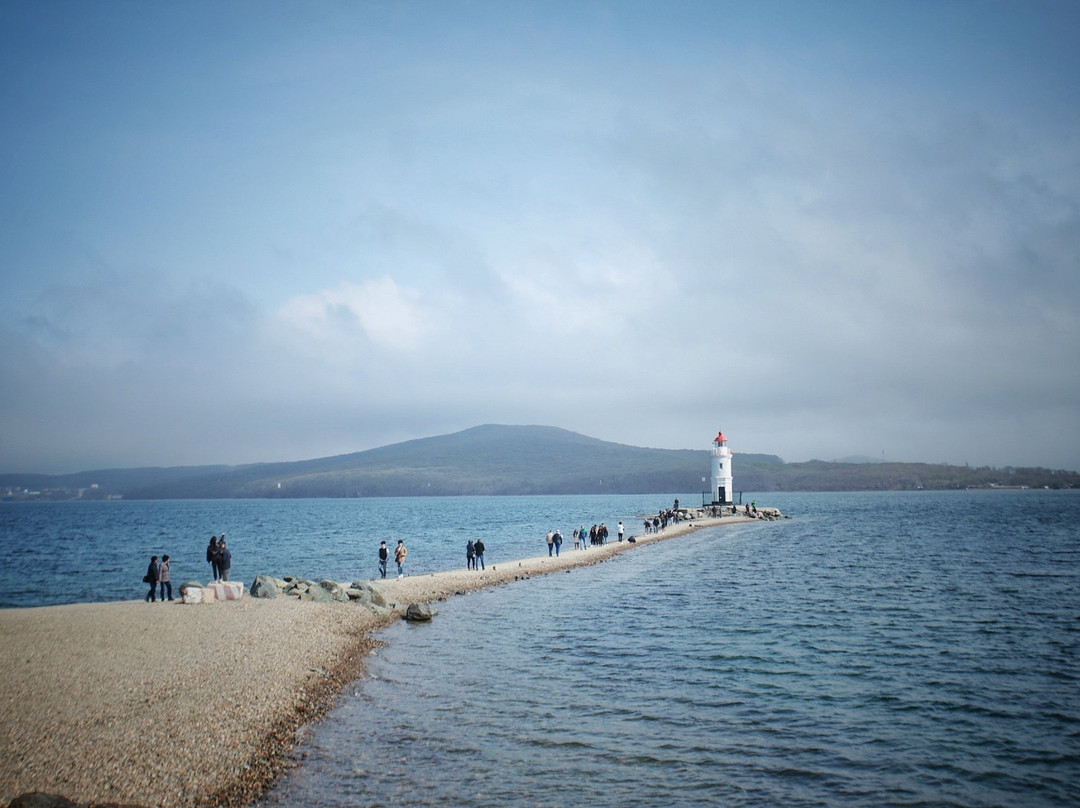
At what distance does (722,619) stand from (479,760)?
15540mm

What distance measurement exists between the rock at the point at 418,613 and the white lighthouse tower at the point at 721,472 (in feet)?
245

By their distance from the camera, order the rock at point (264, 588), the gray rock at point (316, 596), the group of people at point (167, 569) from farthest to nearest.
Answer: the rock at point (264, 588)
the gray rock at point (316, 596)
the group of people at point (167, 569)

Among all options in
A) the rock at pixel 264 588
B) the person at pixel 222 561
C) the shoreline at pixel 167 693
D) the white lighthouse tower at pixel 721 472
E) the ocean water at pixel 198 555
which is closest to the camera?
the shoreline at pixel 167 693

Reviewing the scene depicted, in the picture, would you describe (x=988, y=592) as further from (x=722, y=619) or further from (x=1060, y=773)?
(x=1060, y=773)

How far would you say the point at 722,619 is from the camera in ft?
84.7

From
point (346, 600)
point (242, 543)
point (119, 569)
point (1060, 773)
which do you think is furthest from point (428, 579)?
point (242, 543)

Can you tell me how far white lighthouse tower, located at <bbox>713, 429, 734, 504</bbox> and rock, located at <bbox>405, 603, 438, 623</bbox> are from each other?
2934 inches

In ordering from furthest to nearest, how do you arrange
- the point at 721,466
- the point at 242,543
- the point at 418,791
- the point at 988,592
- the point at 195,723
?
the point at 721,466 < the point at 242,543 < the point at 988,592 < the point at 195,723 < the point at 418,791

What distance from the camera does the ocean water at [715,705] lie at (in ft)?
38.1

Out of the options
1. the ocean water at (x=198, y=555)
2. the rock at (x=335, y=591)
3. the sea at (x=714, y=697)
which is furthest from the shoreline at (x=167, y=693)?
the ocean water at (x=198, y=555)

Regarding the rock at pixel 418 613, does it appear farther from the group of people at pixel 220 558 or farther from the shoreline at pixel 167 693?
the group of people at pixel 220 558

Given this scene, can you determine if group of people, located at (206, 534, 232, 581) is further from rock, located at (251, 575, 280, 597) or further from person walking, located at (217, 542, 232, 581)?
rock, located at (251, 575, 280, 597)

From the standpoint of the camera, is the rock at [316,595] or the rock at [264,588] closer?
the rock at [316,595]

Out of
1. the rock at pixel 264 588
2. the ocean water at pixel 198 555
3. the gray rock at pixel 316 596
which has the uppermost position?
the rock at pixel 264 588
